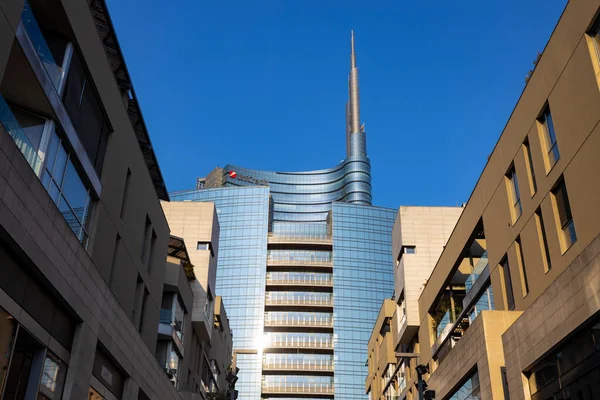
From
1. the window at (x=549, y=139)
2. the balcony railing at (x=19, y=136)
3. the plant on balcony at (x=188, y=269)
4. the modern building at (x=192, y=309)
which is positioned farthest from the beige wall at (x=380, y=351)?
the balcony railing at (x=19, y=136)

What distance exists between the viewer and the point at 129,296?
3070 cm

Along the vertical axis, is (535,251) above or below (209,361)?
below

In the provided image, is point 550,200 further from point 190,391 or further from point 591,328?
point 190,391

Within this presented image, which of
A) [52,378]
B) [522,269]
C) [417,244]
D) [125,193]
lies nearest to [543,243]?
[522,269]

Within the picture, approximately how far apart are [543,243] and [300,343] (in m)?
→ 92.8

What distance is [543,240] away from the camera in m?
25.7

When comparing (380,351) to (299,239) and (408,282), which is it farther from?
(299,239)

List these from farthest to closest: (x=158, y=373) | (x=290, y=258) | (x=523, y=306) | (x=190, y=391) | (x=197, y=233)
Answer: (x=290, y=258), (x=197, y=233), (x=190, y=391), (x=158, y=373), (x=523, y=306)

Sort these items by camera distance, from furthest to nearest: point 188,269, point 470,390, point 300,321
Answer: point 300,321 → point 188,269 → point 470,390

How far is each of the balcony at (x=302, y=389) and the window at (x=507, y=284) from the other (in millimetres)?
86342

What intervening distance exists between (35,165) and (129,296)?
39.7 ft

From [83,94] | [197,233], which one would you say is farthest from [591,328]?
[197,233]

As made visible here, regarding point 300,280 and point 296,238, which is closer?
point 300,280

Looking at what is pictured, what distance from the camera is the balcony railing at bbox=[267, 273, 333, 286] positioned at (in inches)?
4702
